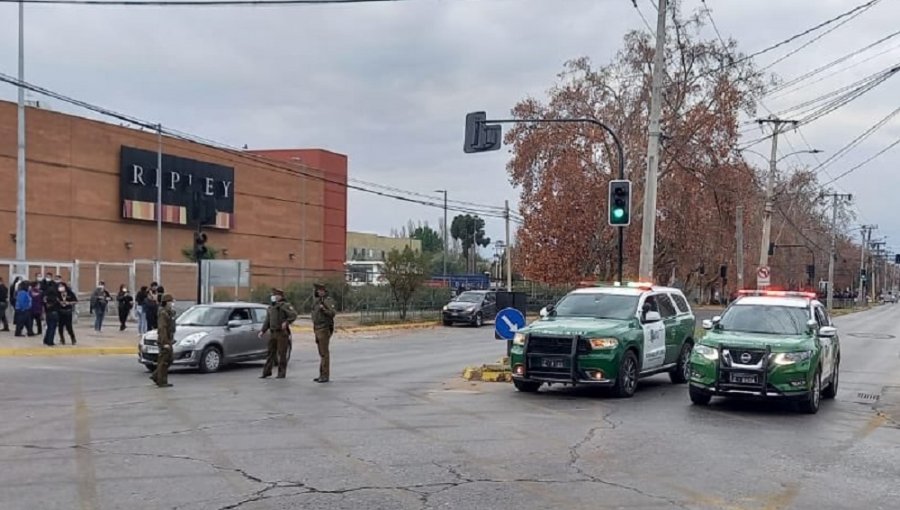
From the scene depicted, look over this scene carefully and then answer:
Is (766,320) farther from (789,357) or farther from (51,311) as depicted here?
(51,311)

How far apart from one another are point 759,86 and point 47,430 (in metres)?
41.0

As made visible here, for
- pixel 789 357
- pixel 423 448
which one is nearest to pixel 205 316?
pixel 423 448

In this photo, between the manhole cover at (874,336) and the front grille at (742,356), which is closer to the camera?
the front grille at (742,356)

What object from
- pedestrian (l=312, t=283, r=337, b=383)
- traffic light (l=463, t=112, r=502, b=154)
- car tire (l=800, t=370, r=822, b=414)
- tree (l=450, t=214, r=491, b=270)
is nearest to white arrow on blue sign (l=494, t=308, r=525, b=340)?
pedestrian (l=312, t=283, r=337, b=383)

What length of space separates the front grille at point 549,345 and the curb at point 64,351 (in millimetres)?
13243

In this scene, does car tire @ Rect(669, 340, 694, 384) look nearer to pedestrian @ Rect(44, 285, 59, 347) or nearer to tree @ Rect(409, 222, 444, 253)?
pedestrian @ Rect(44, 285, 59, 347)

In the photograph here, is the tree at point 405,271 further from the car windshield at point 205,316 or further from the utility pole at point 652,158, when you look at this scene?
the car windshield at point 205,316

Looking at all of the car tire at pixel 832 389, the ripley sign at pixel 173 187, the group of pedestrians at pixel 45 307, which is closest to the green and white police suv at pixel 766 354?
the car tire at pixel 832 389

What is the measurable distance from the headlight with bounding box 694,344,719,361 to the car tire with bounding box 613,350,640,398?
4.18ft

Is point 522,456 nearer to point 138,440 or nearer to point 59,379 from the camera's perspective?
point 138,440

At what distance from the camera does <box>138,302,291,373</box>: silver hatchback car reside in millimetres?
18312

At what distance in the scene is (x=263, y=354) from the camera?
2019cm

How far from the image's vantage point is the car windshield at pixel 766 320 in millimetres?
13617

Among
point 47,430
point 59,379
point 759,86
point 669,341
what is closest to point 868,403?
point 669,341
